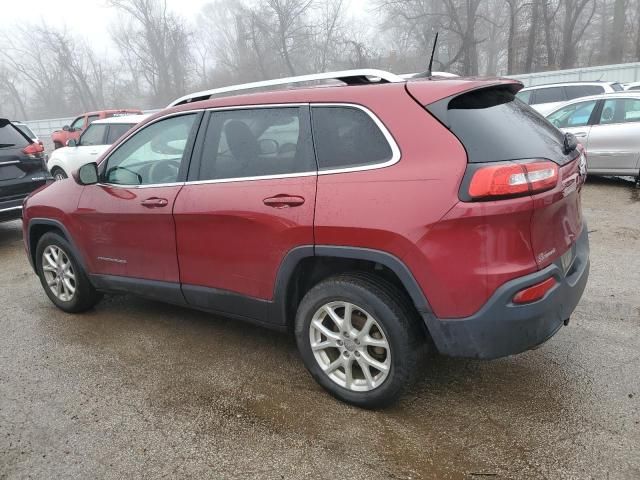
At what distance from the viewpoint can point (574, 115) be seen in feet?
28.8

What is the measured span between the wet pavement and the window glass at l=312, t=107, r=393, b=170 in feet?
4.45

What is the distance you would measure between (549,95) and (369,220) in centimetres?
1183

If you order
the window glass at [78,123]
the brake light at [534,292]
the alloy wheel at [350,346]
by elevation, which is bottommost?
the alloy wheel at [350,346]

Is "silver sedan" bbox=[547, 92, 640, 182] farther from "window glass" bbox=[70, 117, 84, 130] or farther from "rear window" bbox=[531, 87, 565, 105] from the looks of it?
"window glass" bbox=[70, 117, 84, 130]

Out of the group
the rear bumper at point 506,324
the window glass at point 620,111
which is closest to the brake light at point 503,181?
the rear bumper at point 506,324

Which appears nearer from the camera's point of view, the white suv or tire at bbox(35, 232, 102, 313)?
tire at bbox(35, 232, 102, 313)

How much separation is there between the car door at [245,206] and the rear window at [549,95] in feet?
37.2

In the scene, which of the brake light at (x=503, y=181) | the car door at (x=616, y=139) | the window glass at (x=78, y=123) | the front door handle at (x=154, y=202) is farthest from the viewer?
the window glass at (x=78, y=123)

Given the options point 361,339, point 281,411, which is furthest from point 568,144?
point 281,411

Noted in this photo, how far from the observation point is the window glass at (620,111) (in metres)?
7.97

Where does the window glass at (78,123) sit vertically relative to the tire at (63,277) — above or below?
above

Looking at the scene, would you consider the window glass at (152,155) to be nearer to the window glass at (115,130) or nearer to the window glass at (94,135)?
the window glass at (115,130)

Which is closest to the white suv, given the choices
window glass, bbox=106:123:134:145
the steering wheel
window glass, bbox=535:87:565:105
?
window glass, bbox=535:87:565:105

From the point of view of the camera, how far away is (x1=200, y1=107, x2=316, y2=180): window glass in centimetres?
276
